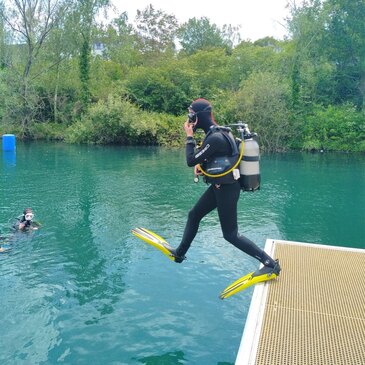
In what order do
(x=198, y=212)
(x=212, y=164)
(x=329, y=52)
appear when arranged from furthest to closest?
(x=329, y=52) → (x=198, y=212) → (x=212, y=164)

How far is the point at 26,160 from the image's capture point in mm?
26984

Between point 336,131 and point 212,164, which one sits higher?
point 336,131

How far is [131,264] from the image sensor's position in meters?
9.16

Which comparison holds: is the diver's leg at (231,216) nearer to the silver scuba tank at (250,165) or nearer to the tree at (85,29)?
the silver scuba tank at (250,165)

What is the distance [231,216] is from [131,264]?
4058 mm

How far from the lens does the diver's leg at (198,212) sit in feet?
19.5

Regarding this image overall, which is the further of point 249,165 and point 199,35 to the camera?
point 199,35

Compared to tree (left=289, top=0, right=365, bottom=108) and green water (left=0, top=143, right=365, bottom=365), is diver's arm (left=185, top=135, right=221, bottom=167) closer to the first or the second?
green water (left=0, top=143, right=365, bottom=365)

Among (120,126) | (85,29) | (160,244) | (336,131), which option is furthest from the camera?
(85,29)

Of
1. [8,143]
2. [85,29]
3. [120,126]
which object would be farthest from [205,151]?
[85,29]

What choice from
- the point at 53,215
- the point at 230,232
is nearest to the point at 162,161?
the point at 53,215

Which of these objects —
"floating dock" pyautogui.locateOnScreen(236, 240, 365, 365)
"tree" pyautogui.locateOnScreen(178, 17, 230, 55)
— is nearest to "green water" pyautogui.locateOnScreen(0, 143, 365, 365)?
"floating dock" pyautogui.locateOnScreen(236, 240, 365, 365)

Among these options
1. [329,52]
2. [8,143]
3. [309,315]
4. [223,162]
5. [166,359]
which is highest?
[329,52]

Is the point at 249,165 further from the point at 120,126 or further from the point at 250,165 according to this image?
the point at 120,126
